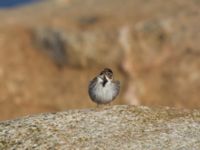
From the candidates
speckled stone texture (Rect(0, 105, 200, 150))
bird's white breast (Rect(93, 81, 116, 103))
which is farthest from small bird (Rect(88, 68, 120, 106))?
speckled stone texture (Rect(0, 105, 200, 150))

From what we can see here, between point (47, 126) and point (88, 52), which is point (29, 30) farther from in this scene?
point (47, 126)

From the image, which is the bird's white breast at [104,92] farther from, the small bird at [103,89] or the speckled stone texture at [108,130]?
the speckled stone texture at [108,130]

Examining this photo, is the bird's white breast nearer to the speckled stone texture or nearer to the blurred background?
the speckled stone texture

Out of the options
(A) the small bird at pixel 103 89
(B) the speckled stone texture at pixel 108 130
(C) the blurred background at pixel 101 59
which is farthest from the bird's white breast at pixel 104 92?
(C) the blurred background at pixel 101 59

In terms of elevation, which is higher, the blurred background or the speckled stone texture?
the blurred background

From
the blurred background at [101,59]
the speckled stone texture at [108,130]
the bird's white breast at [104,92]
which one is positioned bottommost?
the speckled stone texture at [108,130]

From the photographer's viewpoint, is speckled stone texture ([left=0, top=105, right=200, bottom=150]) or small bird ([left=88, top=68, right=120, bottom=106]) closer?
speckled stone texture ([left=0, top=105, right=200, bottom=150])
